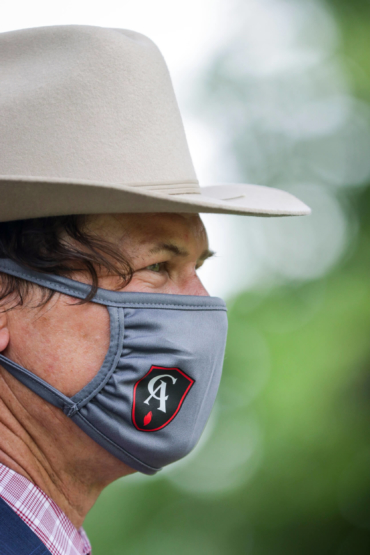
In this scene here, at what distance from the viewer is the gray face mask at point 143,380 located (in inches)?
50.6

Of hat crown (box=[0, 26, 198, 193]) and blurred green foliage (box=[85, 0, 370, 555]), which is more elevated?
hat crown (box=[0, 26, 198, 193])

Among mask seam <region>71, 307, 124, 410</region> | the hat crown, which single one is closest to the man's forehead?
the hat crown

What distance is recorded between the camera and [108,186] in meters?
1.07

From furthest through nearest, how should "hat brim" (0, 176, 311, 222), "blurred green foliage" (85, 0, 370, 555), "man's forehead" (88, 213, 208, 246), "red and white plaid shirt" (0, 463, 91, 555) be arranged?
"blurred green foliage" (85, 0, 370, 555) < "man's forehead" (88, 213, 208, 246) < "red and white plaid shirt" (0, 463, 91, 555) < "hat brim" (0, 176, 311, 222)

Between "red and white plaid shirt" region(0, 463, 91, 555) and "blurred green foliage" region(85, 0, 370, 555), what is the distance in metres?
6.26

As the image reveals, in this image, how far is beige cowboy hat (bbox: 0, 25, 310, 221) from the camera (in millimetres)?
1168

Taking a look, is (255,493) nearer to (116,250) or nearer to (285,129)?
(285,129)

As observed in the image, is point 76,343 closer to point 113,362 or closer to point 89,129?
point 113,362

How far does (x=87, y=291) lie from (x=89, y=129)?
16.5 inches

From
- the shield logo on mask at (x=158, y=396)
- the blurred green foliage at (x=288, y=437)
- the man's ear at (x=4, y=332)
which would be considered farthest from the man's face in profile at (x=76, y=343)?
the blurred green foliage at (x=288, y=437)

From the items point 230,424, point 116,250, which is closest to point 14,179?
point 116,250

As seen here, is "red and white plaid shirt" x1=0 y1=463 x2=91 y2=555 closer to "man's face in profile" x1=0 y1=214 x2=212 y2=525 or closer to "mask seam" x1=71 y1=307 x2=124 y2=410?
"man's face in profile" x1=0 y1=214 x2=212 y2=525

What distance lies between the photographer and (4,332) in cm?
129

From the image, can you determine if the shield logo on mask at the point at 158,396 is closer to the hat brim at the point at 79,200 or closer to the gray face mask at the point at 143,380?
the gray face mask at the point at 143,380
